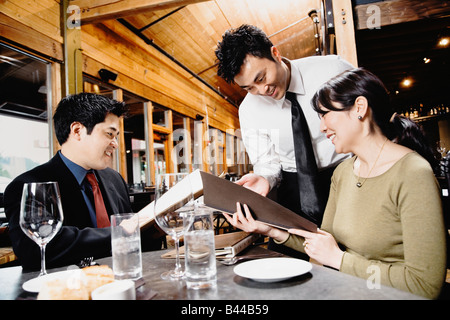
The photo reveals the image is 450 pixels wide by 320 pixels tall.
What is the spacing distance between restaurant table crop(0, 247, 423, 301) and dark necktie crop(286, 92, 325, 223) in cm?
91

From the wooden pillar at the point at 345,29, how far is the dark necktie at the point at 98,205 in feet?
6.44

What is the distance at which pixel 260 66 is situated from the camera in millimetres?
1755

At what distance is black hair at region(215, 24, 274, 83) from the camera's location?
175 centimetres

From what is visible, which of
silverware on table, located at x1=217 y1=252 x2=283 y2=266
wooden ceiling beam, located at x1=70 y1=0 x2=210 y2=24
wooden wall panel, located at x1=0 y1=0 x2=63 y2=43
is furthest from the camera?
wooden ceiling beam, located at x1=70 y1=0 x2=210 y2=24

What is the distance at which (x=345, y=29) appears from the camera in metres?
2.36

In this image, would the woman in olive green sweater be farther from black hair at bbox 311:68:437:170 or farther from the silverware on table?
the silverware on table

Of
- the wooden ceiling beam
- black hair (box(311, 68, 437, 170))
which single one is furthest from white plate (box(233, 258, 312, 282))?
the wooden ceiling beam

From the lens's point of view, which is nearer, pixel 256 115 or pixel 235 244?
pixel 235 244

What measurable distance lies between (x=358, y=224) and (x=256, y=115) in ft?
3.85

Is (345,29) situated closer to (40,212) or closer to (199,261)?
(199,261)

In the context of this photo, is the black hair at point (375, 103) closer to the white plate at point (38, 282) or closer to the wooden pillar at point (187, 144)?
the white plate at point (38, 282)

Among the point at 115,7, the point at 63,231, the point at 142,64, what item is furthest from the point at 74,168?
the point at 142,64

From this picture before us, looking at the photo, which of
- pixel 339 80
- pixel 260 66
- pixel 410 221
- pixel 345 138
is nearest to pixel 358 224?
pixel 410 221
